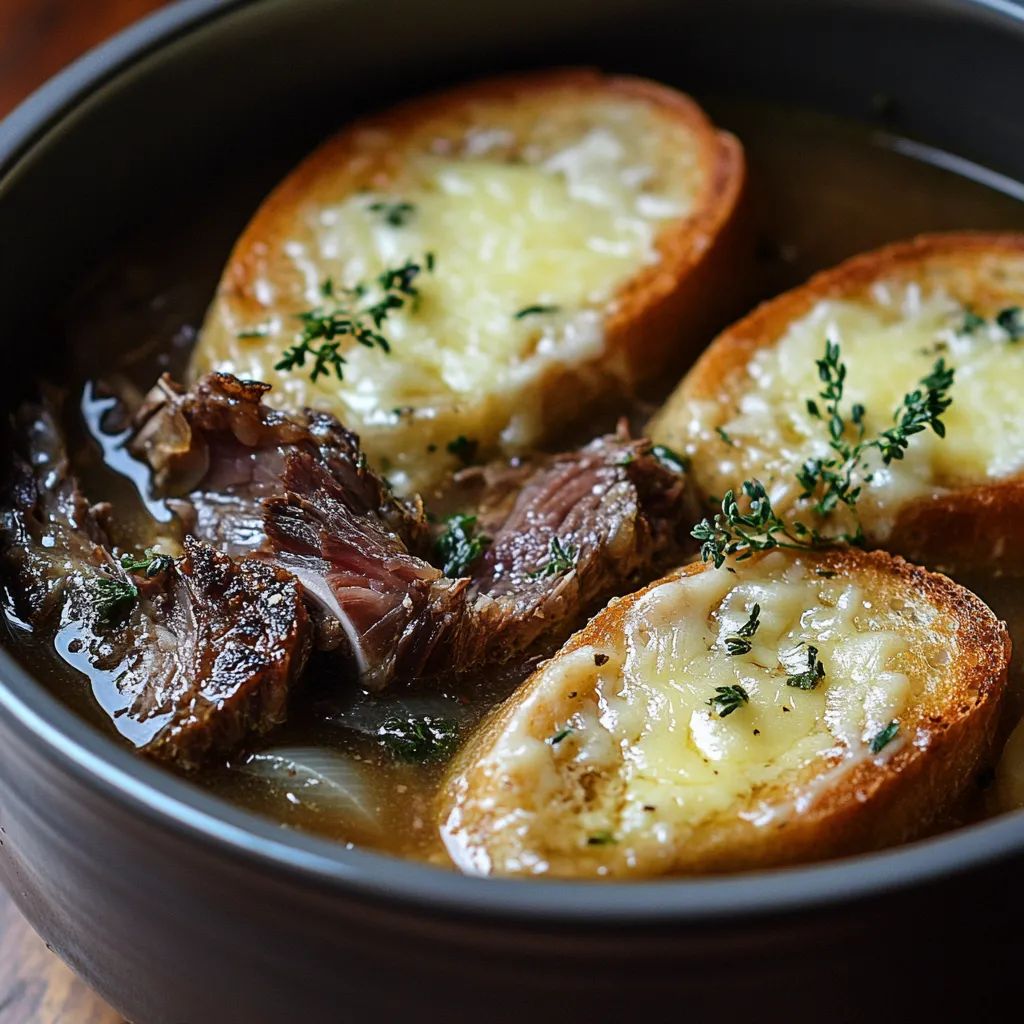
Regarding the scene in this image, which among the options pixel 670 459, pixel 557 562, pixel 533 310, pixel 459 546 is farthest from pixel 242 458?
pixel 670 459

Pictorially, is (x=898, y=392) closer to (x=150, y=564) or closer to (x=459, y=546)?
(x=459, y=546)

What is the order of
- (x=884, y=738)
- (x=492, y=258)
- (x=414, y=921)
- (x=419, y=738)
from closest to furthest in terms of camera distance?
(x=414, y=921) < (x=884, y=738) < (x=419, y=738) < (x=492, y=258)

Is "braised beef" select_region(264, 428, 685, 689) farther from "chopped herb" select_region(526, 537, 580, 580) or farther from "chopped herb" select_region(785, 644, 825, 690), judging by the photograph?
"chopped herb" select_region(785, 644, 825, 690)

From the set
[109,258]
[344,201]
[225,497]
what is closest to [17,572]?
[225,497]

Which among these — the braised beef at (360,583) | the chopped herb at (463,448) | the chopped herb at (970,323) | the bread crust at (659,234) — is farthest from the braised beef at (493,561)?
the chopped herb at (970,323)

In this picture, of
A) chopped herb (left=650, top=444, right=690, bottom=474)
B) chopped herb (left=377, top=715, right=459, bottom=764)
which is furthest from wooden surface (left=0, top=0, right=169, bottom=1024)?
chopped herb (left=377, top=715, right=459, bottom=764)

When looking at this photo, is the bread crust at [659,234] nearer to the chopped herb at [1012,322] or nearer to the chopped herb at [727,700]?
the chopped herb at [1012,322]
